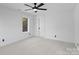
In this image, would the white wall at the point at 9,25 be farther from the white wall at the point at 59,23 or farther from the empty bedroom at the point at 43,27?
the white wall at the point at 59,23

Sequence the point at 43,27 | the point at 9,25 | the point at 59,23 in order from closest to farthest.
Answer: the point at 9,25
the point at 59,23
the point at 43,27

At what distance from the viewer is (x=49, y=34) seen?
19.6ft

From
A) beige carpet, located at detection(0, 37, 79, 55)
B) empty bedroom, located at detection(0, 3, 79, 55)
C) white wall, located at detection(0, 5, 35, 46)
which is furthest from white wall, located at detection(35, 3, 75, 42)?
white wall, located at detection(0, 5, 35, 46)

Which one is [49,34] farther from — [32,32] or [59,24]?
[32,32]

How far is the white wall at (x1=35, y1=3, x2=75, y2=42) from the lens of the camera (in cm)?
472

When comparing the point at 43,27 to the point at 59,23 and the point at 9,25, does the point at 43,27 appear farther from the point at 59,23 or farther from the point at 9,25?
the point at 9,25

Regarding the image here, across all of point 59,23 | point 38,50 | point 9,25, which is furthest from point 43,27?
point 38,50

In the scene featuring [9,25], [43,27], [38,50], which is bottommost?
[38,50]

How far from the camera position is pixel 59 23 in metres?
5.30

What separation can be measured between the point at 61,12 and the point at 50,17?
40.1 inches

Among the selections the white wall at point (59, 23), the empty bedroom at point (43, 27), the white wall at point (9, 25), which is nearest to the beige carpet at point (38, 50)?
the empty bedroom at point (43, 27)

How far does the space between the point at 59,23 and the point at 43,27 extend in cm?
173

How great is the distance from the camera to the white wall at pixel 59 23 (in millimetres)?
4723
